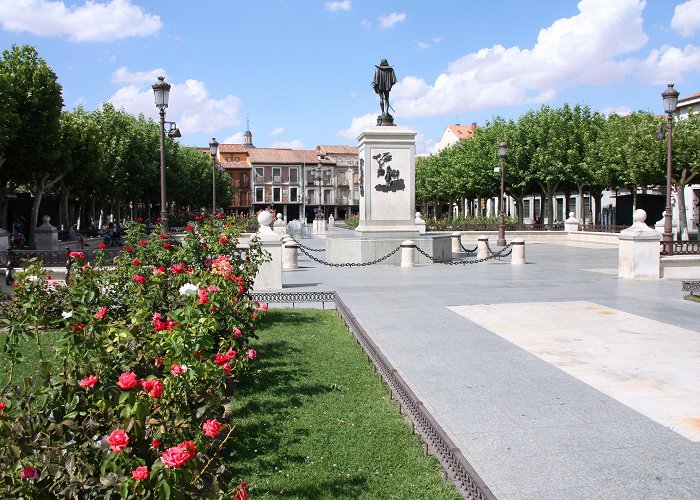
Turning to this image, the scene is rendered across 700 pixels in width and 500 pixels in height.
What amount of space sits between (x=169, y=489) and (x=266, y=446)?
2.55 meters

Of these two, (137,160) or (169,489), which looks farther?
(137,160)

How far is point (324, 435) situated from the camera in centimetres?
519

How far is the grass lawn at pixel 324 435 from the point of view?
4.27 m

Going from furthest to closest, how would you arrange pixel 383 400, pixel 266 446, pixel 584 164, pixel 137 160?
pixel 137 160 → pixel 584 164 → pixel 383 400 → pixel 266 446

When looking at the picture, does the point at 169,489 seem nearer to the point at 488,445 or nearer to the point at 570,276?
the point at 488,445

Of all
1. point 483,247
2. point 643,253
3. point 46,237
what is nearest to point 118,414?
point 643,253

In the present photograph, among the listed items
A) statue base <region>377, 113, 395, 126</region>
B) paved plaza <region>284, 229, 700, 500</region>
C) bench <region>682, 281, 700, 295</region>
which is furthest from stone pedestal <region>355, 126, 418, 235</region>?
bench <region>682, 281, 700, 295</region>

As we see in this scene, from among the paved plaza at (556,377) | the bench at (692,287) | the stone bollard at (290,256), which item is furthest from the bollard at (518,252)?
the bench at (692,287)

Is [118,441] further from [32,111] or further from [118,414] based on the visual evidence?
[32,111]

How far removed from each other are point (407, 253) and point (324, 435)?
14757 mm

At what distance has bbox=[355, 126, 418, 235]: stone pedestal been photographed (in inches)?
827

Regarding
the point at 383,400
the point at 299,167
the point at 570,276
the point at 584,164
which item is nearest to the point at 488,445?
the point at 383,400

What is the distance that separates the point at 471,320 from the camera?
414 inches

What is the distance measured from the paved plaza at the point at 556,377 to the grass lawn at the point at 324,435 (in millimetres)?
442
